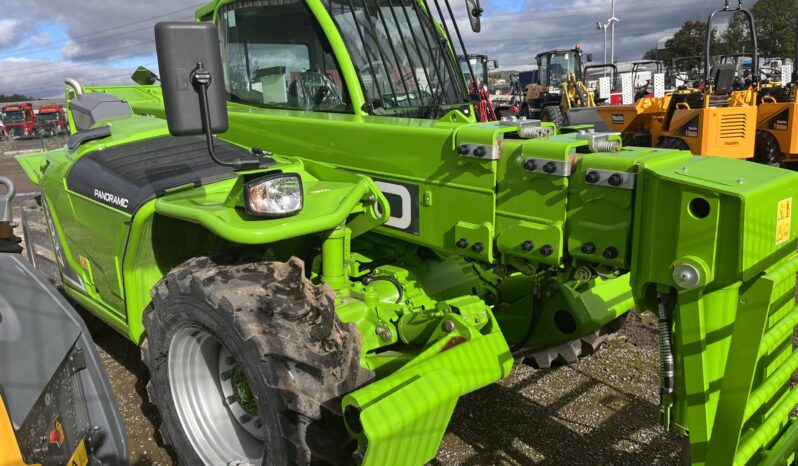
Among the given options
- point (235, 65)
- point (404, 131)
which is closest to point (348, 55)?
point (404, 131)

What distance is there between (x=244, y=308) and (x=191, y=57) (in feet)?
3.18

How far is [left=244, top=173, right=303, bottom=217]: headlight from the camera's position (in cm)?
258

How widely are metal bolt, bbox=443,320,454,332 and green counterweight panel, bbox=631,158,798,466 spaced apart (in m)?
0.75

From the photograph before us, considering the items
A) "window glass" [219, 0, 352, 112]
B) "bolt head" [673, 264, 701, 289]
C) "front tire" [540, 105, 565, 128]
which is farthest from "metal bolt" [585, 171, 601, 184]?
"front tire" [540, 105, 565, 128]

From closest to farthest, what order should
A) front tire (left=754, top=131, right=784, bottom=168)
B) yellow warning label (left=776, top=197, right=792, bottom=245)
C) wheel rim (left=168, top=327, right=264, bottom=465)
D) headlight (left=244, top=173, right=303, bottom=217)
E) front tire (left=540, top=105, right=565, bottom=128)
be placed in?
yellow warning label (left=776, top=197, right=792, bottom=245) < headlight (left=244, top=173, right=303, bottom=217) < wheel rim (left=168, top=327, right=264, bottom=465) < front tire (left=754, top=131, right=784, bottom=168) < front tire (left=540, top=105, right=565, bottom=128)

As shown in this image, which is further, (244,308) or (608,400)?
(608,400)

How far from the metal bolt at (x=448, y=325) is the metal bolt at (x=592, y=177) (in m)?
0.81

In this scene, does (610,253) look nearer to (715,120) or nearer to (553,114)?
(715,120)

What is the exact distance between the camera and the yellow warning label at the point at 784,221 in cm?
217

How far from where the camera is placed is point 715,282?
2.12 metres

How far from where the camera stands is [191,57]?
7.32 ft

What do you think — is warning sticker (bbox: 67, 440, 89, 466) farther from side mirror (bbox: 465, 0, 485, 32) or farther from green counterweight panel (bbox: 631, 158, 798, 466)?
side mirror (bbox: 465, 0, 485, 32)

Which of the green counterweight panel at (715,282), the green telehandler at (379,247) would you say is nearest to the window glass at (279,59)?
the green telehandler at (379,247)

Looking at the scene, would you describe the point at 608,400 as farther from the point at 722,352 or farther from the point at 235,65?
the point at 235,65
